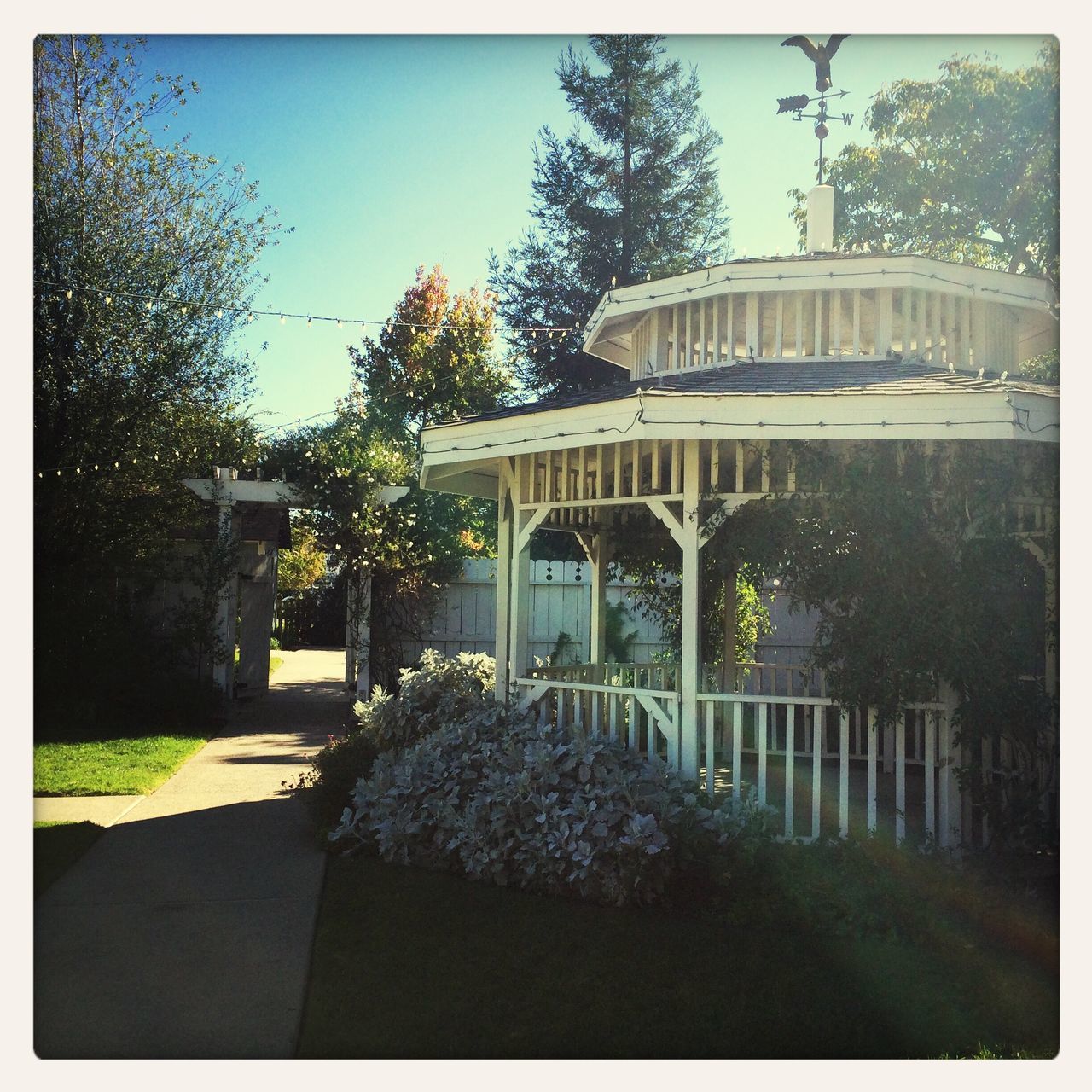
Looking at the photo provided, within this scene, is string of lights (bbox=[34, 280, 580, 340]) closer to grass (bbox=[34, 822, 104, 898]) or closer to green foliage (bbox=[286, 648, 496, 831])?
green foliage (bbox=[286, 648, 496, 831])

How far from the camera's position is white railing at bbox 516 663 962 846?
5.18 metres

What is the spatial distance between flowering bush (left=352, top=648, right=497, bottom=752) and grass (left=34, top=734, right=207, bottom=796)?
1.81 metres

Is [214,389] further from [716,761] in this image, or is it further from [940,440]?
[940,440]

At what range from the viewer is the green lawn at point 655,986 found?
3.52m

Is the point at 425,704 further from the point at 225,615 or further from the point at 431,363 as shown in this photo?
the point at 431,363

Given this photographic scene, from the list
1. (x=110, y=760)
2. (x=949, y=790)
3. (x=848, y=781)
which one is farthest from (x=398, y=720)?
(x=949, y=790)

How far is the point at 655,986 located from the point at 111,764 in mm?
5966

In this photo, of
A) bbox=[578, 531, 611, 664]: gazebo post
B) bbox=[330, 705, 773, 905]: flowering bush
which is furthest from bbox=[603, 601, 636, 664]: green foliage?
bbox=[330, 705, 773, 905]: flowering bush

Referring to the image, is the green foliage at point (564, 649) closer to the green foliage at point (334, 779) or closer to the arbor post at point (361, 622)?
the arbor post at point (361, 622)

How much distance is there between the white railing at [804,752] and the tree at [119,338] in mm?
4833

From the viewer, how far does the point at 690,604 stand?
5531mm

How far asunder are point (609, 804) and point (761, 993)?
1.25 meters
